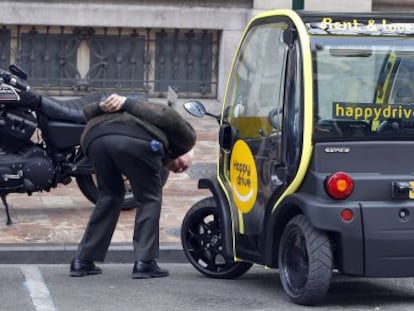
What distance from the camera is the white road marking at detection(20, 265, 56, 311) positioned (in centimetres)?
775

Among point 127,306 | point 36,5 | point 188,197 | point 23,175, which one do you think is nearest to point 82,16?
point 36,5

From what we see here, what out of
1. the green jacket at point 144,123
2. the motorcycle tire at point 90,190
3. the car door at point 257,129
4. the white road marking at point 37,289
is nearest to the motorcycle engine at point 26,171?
the motorcycle tire at point 90,190

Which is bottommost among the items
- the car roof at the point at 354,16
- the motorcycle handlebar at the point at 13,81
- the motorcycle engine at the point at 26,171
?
the motorcycle engine at the point at 26,171

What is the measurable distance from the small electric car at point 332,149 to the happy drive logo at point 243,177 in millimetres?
34

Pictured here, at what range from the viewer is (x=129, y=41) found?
57.9 feet

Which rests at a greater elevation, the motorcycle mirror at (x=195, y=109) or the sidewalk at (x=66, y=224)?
the motorcycle mirror at (x=195, y=109)

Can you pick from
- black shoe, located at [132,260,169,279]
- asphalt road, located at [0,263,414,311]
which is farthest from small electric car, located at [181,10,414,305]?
black shoe, located at [132,260,169,279]

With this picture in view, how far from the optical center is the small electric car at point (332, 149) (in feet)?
24.6

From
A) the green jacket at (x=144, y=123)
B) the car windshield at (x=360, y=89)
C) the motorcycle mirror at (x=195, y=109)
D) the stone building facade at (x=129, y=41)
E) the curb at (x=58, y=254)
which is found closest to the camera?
the car windshield at (x=360, y=89)

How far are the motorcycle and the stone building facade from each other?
6.56 metres

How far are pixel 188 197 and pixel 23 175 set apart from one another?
84.5 inches

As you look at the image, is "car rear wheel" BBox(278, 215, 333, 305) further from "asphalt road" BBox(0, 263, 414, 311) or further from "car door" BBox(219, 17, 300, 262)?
"car door" BBox(219, 17, 300, 262)

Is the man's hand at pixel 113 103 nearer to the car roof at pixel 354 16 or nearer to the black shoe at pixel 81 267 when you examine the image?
the black shoe at pixel 81 267

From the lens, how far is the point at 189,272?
9.20m
